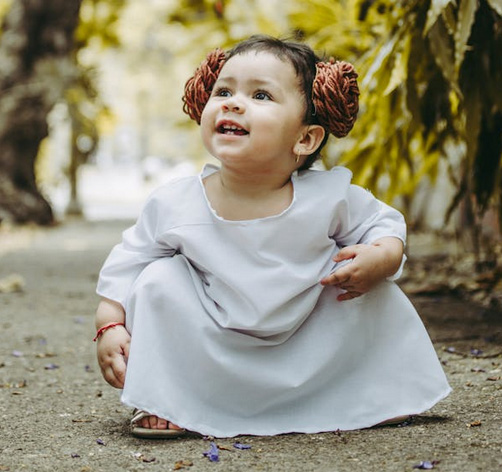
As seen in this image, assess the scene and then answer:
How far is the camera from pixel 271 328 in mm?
1736

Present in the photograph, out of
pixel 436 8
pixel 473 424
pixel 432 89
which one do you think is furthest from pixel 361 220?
pixel 432 89

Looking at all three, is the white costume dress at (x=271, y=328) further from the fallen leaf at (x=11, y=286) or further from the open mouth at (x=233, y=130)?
the fallen leaf at (x=11, y=286)

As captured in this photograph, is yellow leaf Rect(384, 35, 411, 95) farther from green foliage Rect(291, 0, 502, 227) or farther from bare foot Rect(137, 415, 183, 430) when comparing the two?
bare foot Rect(137, 415, 183, 430)

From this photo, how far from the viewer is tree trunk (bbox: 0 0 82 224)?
804 centimetres

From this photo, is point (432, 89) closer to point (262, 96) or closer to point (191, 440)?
point (262, 96)

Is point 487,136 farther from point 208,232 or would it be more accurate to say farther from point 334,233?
point 208,232

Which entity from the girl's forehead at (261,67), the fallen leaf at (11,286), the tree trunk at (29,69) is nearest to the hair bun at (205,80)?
the girl's forehead at (261,67)

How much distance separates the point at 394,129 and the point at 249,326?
5.09 ft

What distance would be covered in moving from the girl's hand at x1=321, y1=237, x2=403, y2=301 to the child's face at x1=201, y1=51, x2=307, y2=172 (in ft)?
0.89

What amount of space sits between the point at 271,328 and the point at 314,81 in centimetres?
56

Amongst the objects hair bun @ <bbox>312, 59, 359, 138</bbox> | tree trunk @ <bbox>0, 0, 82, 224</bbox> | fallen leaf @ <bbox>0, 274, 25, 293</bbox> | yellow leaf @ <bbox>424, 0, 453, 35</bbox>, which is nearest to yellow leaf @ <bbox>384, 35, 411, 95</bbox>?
yellow leaf @ <bbox>424, 0, 453, 35</bbox>

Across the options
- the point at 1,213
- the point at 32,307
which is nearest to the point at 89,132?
the point at 1,213

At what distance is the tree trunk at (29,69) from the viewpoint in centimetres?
804

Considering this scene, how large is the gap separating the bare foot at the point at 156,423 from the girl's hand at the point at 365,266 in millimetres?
447
